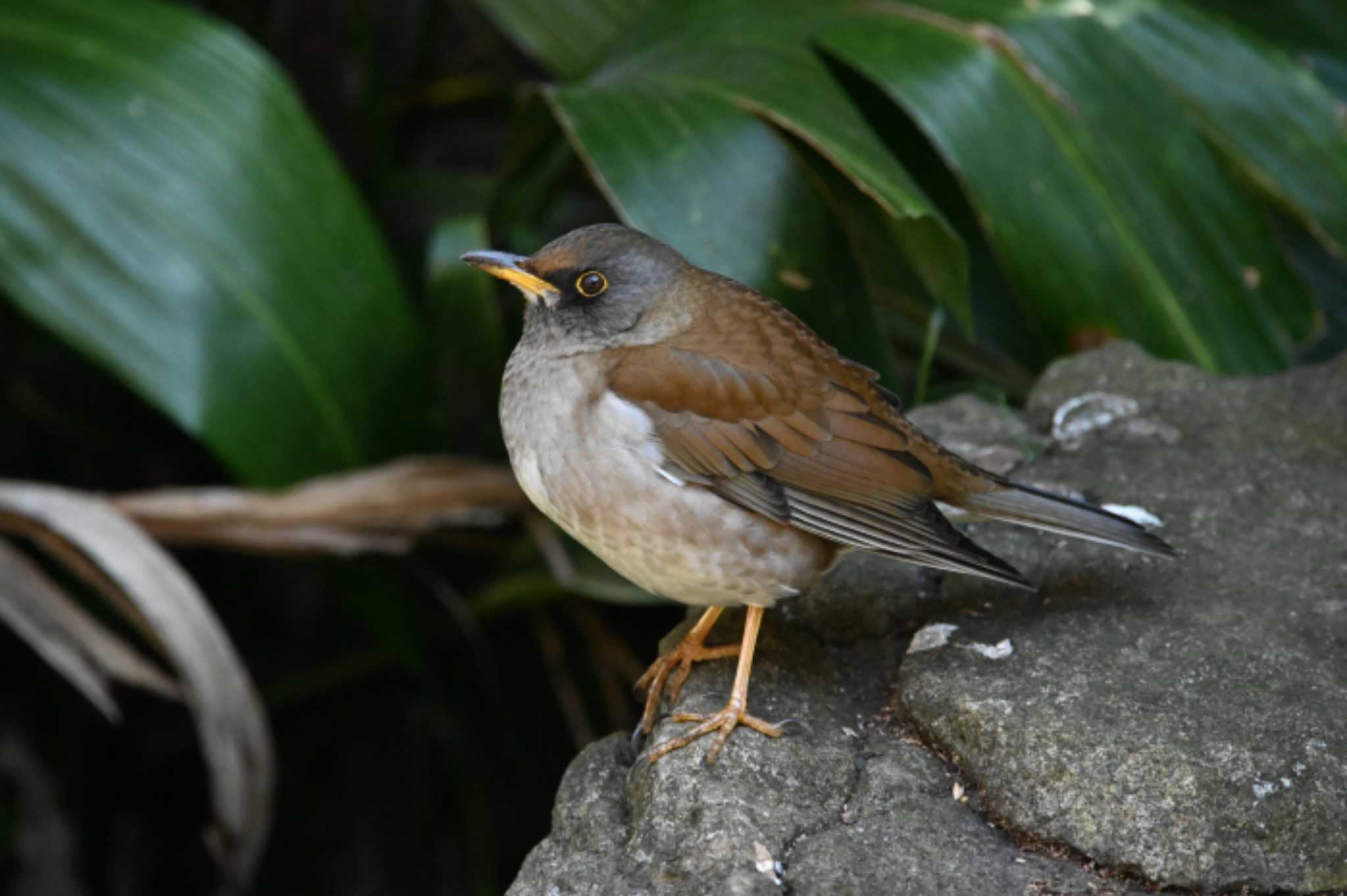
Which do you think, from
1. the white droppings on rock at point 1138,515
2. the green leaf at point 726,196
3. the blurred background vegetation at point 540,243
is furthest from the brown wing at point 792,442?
the green leaf at point 726,196

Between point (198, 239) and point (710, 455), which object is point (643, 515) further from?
point (198, 239)

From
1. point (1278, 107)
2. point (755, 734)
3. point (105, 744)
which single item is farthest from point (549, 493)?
point (105, 744)

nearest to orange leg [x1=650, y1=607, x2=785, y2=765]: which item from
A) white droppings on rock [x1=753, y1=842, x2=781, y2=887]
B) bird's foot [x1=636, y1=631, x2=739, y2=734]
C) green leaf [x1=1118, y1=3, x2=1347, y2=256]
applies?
bird's foot [x1=636, y1=631, x2=739, y2=734]

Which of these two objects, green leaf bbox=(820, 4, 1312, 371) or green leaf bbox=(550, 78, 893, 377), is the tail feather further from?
green leaf bbox=(820, 4, 1312, 371)

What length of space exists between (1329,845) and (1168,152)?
2421 mm

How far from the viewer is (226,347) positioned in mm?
3953

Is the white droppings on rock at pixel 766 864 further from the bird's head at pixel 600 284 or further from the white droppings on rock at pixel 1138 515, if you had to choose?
the white droppings on rock at pixel 1138 515

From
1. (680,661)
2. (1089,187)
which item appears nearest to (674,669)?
(680,661)

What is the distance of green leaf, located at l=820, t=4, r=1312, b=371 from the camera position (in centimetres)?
392

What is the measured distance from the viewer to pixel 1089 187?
403 cm

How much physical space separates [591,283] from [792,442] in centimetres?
54

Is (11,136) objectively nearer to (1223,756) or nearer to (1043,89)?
(1043,89)

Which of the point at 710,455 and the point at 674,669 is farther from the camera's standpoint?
the point at 674,669

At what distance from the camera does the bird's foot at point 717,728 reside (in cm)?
257
